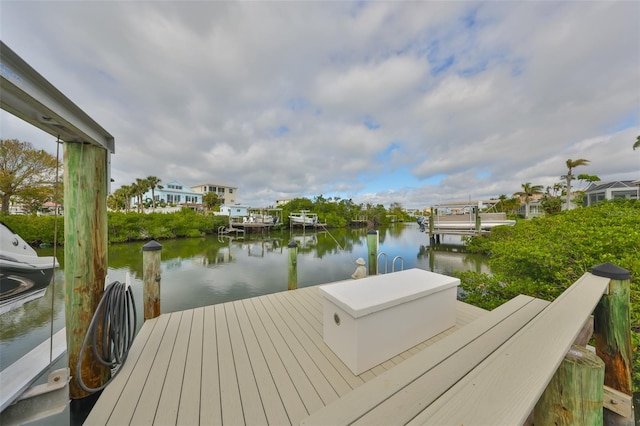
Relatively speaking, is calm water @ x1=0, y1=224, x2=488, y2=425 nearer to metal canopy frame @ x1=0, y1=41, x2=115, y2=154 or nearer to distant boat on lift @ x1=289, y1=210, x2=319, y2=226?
metal canopy frame @ x1=0, y1=41, x2=115, y2=154

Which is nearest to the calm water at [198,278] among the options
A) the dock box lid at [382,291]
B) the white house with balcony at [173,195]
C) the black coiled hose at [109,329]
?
the black coiled hose at [109,329]

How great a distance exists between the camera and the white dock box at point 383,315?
6.27 feet

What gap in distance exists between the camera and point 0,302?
11.8 feet

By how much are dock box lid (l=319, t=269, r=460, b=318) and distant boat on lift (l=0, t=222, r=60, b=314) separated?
4270mm

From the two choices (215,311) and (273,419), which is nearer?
(273,419)

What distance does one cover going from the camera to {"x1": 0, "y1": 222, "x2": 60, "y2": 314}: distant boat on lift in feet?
11.4

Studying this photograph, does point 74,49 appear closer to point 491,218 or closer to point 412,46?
point 412,46

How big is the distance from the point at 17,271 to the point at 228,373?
15.1 feet

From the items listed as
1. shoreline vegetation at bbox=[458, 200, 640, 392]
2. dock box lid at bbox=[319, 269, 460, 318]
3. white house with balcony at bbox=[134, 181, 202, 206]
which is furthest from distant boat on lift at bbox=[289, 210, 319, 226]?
dock box lid at bbox=[319, 269, 460, 318]

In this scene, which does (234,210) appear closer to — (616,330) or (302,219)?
(302,219)

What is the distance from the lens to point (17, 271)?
3.65 m

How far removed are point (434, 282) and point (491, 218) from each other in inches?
615

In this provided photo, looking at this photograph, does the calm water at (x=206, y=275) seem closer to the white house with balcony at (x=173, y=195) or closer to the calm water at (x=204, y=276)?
the calm water at (x=204, y=276)

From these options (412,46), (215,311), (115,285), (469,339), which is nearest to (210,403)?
(115,285)
